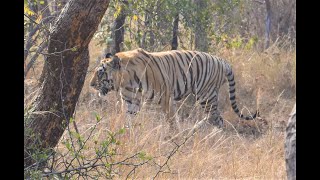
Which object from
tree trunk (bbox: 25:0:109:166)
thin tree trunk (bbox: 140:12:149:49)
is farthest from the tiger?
tree trunk (bbox: 25:0:109:166)

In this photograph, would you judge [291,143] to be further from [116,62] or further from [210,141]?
[116,62]

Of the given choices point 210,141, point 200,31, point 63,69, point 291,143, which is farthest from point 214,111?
point 291,143

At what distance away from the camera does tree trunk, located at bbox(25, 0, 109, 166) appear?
5.07 metres

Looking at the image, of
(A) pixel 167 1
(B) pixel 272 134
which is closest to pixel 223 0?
(A) pixel 167 1

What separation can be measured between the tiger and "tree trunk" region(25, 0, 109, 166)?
280cm

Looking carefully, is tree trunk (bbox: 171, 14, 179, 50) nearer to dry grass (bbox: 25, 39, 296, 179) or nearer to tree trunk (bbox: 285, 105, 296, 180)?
dry grass (bbox: 25, 39, 296, 179)

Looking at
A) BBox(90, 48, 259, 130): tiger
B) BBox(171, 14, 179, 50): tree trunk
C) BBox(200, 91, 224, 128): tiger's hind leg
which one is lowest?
BBox(200, 91, 224, 128): tiger's hind leg

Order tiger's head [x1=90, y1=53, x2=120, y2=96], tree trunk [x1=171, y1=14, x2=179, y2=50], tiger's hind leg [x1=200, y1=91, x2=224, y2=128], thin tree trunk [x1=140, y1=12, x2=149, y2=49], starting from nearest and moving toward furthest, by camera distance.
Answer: tiger's head [x1=90, y1=53, x2=120, y2=96]
tiger's hind leg [x1=200, y1=91, x2=224, y2=128]
thin tree trunk [x1=140, y1=12, x2=149, y2=49]
tree trunk [x1=171, y1=14, x2=179, y2=50]

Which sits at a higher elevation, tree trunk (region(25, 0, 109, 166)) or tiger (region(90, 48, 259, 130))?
tree trunk (region(25, 0, 109, 166))

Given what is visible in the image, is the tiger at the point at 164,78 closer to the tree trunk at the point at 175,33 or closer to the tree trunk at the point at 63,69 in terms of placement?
the tree trunk at the point at 175,33

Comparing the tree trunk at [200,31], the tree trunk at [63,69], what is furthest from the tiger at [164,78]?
the tree trunk at [63,69]

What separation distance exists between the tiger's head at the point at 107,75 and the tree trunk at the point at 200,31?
2.13m

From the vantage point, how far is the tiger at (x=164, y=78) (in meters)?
8.67
